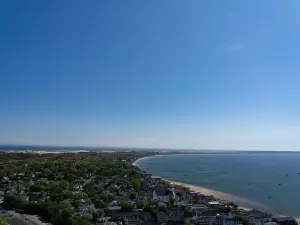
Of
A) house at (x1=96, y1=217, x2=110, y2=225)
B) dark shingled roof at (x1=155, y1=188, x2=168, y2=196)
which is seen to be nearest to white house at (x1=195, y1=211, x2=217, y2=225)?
house at (x1=96, y1=217, x2=110, y2=225)

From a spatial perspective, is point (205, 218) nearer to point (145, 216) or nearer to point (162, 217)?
point (162, 217)

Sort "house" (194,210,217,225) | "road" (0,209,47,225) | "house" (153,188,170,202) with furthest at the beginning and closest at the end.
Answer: "house" (153,188,170,202) < "road" (0,209,47,225) < "house" (194,210,217,225)

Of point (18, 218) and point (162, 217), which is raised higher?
point (162, 217)

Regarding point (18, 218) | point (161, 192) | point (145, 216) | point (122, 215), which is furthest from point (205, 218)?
point (18, 218)

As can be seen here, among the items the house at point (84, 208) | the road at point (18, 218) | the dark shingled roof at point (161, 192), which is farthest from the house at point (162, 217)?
the dark shingled roof at point (161, 192)

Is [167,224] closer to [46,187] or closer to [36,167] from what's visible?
[46,187]

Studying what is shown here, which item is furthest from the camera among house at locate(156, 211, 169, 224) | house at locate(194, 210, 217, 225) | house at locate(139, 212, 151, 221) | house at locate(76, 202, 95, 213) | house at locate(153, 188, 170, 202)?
house at locate(153, 188, 170, 202)

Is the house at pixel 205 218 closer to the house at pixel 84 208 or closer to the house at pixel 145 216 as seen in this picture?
the house at pixel 145 216

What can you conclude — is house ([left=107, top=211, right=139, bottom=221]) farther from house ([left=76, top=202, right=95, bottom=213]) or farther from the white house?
the white house
